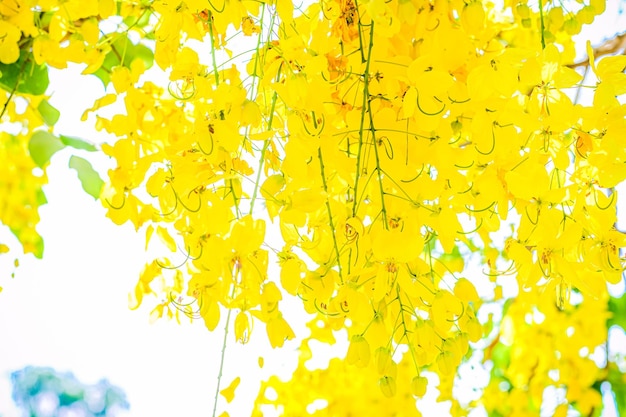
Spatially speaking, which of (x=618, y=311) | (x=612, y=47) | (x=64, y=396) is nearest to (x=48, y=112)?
(x=612, y=47)

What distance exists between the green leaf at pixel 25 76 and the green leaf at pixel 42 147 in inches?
3.0

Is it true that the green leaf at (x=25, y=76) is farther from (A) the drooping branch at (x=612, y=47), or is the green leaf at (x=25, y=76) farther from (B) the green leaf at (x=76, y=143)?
(A) the drooping branch at (x=612, y=47)

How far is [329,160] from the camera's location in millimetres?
417

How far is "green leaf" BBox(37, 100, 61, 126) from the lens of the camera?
32.4 inches

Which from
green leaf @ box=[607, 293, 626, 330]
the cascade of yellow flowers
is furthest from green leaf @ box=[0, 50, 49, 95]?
green leaf @ box=[607, 293, 626, 330]

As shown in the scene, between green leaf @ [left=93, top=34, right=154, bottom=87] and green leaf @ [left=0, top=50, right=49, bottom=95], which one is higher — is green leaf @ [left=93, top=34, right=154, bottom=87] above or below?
above

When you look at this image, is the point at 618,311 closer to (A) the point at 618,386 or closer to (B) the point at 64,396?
(A) the point at 618,386

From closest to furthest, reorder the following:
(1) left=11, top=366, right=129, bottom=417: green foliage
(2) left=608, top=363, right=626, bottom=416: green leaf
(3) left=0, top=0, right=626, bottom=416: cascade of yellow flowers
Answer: (3) left=0, top=0, right=626, bottom=416: cascade of yellow flowers < (2) left=608, top=363, right=626, bottom=416: green leaf < (1) left=11, top=366, right=129, bottom=417: green foliage

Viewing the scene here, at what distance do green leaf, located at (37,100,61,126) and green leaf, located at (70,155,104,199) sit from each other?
0.38ft

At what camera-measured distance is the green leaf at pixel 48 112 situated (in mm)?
822

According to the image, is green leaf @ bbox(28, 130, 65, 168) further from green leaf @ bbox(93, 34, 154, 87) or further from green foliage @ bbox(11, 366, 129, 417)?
green foliage @ bbox(11, 366, 129, 417)

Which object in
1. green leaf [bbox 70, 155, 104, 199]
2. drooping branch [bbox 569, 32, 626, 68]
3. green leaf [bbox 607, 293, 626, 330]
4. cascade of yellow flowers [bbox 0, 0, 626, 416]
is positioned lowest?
cascade of yellow flowers [bbox 0, 0, 626, 416]

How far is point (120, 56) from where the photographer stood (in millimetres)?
734

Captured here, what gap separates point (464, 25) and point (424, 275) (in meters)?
0.18
